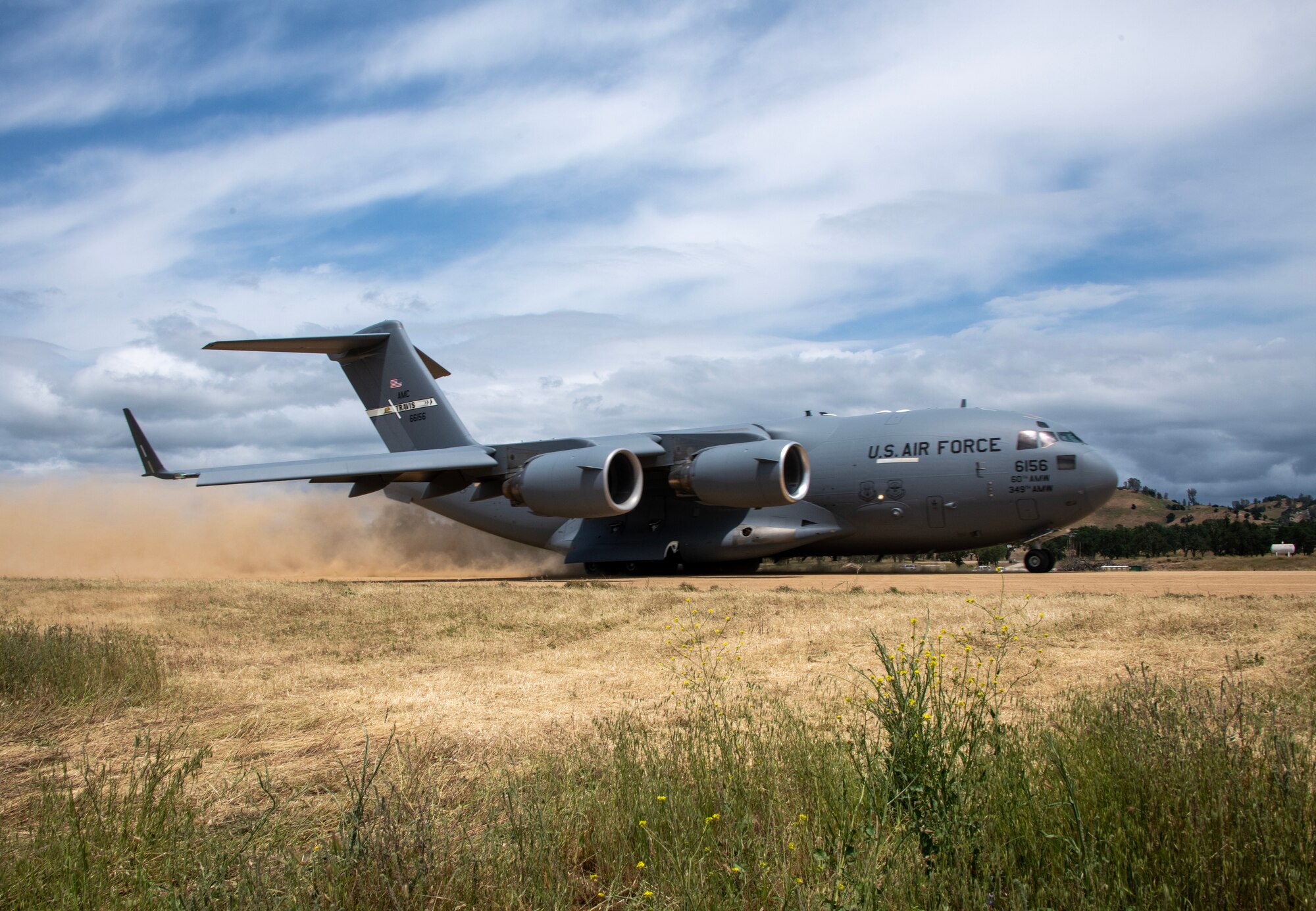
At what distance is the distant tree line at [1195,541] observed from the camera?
52750 mm

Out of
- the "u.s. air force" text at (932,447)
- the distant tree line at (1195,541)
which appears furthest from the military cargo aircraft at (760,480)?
the distant tree line at (1195,541)

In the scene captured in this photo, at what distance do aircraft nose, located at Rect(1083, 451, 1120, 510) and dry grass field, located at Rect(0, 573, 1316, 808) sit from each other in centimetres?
354

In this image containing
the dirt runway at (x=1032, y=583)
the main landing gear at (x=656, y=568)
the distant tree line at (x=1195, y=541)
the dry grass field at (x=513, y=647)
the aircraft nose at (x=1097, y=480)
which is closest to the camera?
the dry grass field at (x=513, y=647)

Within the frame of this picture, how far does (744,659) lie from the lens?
7.94 meters

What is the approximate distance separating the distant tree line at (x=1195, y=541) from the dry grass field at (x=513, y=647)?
137 ft

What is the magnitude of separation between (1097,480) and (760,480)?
6.65 m

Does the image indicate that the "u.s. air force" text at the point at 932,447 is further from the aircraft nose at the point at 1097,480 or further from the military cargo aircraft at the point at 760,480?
the aircraft nose at the point at 1097,480

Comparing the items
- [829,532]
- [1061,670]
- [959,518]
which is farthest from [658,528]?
[1061,670]

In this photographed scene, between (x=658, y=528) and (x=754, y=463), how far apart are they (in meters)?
4.29

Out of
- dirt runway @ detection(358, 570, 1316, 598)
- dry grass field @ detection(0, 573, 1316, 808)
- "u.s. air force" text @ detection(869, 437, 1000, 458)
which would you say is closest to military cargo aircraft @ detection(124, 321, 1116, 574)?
"u.s. air force" text @ detection(869, 437, 1000, 458)

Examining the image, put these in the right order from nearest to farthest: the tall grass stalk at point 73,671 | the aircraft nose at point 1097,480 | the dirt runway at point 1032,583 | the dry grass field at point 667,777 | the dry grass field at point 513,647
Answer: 1. the dry grass field at point 667,777
2. the dry grass field at point 513,647
3. the tall grass stalk at point 73,671
4. the dirt runway at point 1032,583
5. the aircraft nose at point 1097,480

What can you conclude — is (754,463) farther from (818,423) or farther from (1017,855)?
(1017,855)

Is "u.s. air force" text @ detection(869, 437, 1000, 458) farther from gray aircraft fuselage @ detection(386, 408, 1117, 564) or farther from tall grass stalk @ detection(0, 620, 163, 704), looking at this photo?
tall grass stalk @ detection(0, 620, 163, 704)

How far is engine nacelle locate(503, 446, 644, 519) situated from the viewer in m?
18.9
